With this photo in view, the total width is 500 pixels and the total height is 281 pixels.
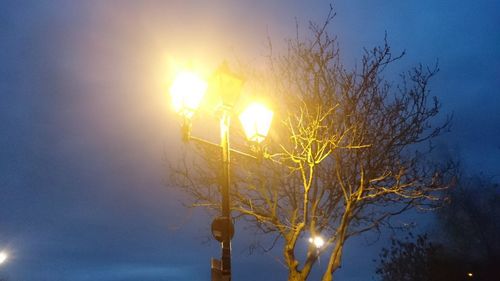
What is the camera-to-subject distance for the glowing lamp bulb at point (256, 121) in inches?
269

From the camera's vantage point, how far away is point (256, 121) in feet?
22.4

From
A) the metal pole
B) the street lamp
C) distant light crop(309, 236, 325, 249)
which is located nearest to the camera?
the metal pole

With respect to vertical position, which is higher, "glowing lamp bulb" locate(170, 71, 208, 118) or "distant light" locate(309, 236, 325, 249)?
"glowing lamp bulb" locate(170, 71, 208, 118)

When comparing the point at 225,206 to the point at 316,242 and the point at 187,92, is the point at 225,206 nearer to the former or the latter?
the point at 187,92

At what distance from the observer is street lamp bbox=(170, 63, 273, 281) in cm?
566

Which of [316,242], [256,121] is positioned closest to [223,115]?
[256,121]

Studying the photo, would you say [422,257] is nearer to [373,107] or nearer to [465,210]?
[465,210]

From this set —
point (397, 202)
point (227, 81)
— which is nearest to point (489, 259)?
point (397, 202)

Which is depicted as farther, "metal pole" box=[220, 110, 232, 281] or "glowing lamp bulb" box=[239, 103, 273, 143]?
"glowing lamp bulb" box=[239, 103, 273, 143]

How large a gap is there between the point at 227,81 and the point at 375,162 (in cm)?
627

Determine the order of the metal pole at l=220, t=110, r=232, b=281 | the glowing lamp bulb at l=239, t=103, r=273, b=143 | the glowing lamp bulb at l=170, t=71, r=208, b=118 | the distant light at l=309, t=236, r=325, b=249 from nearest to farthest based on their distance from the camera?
the metal pole at l=220, t=110, r=232, b=281 < the glowing lamp bulb at l=170, t=71, r=208, b=118 < the glowing lamp bulb at l=239, t=103, r=273, b=143 < the distant light at l=309, t=236, r=325, b=249

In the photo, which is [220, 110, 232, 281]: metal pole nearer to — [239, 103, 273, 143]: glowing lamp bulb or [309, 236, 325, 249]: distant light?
[239, 103, 273, 143]: glowing lamp bulb

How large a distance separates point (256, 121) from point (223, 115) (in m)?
0.58

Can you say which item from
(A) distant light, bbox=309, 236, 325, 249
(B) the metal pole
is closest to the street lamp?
(B) the metal pole
